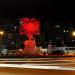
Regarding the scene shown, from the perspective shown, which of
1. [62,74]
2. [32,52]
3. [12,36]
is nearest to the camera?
[62,74]

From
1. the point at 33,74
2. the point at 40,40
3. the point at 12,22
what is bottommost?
the point at 33,74

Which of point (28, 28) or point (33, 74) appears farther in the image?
point (28, 28)

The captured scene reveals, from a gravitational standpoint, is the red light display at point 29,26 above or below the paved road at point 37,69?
above

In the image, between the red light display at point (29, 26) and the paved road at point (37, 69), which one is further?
the red light display at point (29, 26)

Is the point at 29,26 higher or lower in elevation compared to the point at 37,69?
higher

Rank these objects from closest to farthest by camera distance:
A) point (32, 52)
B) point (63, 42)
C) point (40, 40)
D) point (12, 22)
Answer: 1. point (32, 52)
2. point (40, 40)
3. point (63, 42)
4. point (12, 22)

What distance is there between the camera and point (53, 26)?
69625mm

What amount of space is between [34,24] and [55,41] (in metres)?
22.1

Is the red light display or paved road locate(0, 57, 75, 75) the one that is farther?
the red light display

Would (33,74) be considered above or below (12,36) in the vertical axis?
below

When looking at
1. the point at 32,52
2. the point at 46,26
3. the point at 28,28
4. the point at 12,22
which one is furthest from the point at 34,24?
the point at 12,22

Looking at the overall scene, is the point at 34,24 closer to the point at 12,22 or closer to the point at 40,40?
the point at 40,40

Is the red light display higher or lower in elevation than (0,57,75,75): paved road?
higher

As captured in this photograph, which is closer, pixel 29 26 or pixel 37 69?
pixel 37 69
